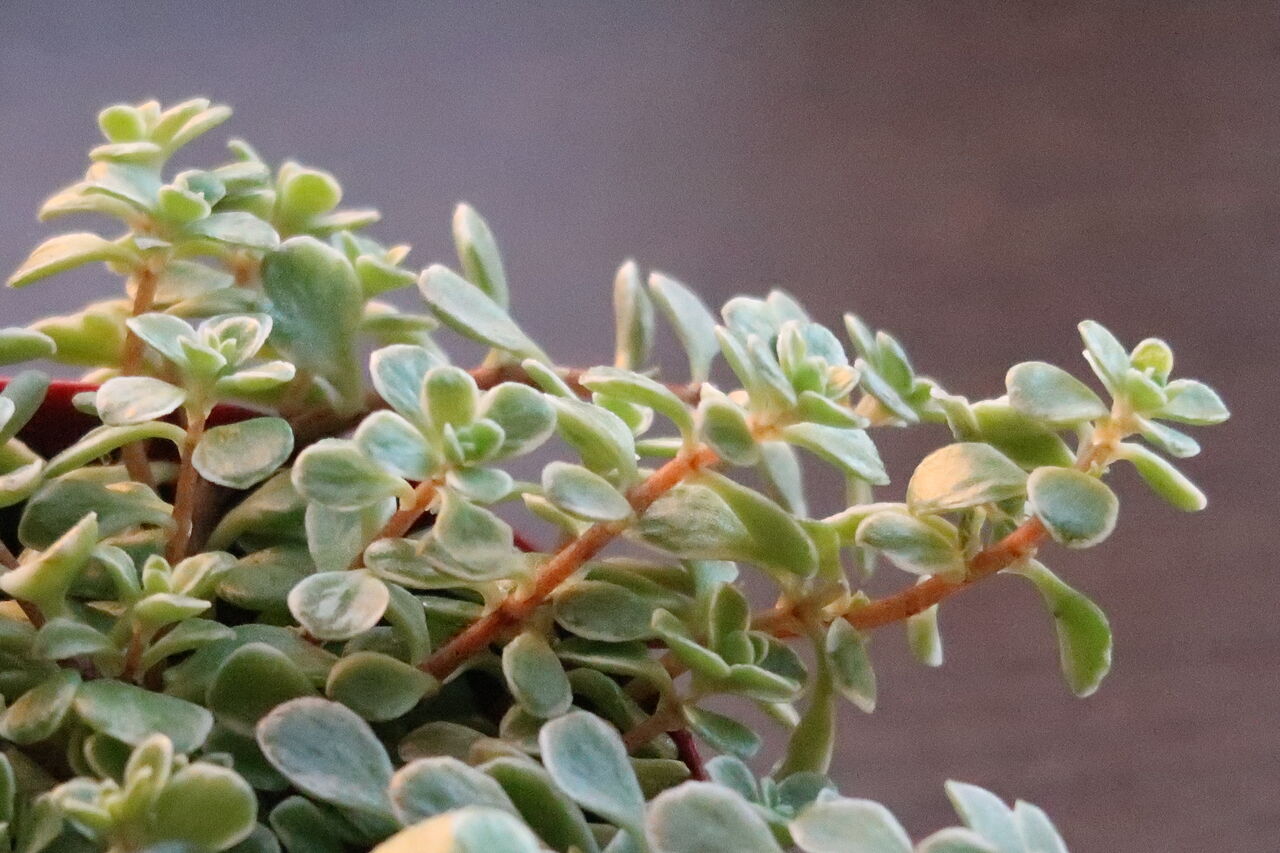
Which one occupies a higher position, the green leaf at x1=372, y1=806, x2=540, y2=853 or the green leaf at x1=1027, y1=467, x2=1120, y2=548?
the green leaf at x1=1027, y1=467, x2=1120, y2=548

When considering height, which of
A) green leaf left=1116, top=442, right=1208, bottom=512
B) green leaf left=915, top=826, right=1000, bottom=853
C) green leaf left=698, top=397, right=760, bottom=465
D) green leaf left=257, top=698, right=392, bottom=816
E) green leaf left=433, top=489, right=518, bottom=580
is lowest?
green leaf left=257, top=698, right=392, bottom=816

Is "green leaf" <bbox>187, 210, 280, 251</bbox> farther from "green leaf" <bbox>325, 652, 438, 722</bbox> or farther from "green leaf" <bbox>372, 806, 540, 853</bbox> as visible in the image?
"green leaf" <bbox>372, 806, 540, 853</bbox>

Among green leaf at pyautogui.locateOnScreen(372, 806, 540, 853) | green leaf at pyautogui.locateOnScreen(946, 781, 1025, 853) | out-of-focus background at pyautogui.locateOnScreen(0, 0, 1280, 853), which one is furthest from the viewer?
out-of-focus background at pyautogui.locateOnScreen(0, 0, 1280, 853)

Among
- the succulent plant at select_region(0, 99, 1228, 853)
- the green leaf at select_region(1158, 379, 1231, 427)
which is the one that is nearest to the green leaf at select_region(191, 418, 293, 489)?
the succulent plant at select_region(0, 99, 1228, 853)

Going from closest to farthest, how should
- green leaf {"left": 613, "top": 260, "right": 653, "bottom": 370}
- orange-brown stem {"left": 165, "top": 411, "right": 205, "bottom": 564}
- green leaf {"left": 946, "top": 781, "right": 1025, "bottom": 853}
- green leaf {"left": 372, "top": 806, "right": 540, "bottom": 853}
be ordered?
green leaf {"left": 372, "top": 806, "right": 540, "bottom": 853}, green leaf {"left": 946, "top": 781, "right": 1025, "bottom": 853}, orange-brown stem {"left": 165, "top": 411, "right": 205, "bottom": 564}, green leaf {"left": 613, "top": 260, "right": 653, "bottom": 370}

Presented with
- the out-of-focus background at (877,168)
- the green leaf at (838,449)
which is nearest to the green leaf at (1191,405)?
the green leaf at (838,449)
